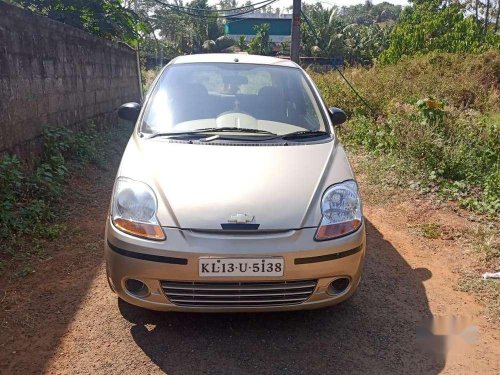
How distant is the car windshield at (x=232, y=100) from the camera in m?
3.10

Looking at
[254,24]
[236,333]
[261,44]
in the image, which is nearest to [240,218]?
[236,333]

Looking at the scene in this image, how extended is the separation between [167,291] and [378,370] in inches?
47.1

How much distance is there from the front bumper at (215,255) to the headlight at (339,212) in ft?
0.16

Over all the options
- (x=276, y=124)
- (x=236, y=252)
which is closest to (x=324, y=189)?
(x=236, y=252)

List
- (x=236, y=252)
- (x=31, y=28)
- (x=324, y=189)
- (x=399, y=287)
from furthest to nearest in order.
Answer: (x=31, y=28) → (x=399, y=287) → (x=324, y=189) → (x=236, y=252)

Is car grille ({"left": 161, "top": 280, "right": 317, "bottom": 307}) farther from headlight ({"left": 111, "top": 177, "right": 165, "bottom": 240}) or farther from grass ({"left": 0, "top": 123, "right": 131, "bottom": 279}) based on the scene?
grass ({"left": 0, "top": 123, "right": 131, "bottom": 279})

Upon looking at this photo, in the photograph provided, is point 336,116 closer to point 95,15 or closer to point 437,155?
point 437,155

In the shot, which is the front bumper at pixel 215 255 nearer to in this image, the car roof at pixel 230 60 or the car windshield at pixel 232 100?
the car windshield at pixel 232 100

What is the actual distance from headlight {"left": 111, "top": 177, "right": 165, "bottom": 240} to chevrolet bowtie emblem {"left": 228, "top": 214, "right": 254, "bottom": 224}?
37cm

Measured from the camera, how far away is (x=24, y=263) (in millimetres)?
3342

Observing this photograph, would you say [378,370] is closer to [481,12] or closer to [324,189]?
[324,189]

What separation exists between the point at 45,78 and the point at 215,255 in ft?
15.0

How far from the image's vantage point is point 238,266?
7.16ft

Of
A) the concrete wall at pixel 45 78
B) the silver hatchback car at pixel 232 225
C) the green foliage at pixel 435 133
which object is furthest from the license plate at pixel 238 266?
the concrete wall at pixel 45 78
